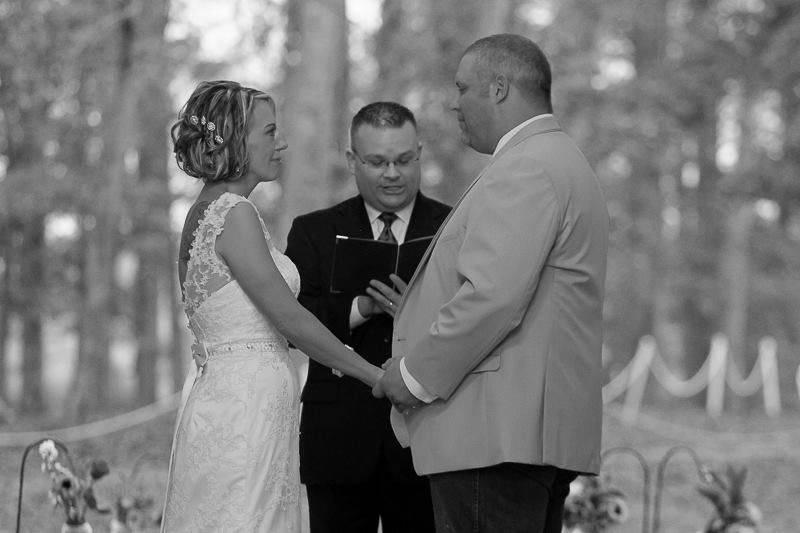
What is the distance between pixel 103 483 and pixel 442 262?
6.38 meters

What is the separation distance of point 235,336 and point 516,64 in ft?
3.97

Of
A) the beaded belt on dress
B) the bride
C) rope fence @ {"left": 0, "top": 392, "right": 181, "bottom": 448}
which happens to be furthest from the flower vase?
rope fence @ {"left": 0, "top": 392, "right": 181, "bottom": 448}

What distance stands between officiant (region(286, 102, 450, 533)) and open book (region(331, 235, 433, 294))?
0.17 ft

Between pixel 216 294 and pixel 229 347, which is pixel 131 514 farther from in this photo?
pixel 216 294

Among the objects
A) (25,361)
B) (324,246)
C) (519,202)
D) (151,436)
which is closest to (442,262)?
(519,202)

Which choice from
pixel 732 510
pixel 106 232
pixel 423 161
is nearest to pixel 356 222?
pixel 732 510

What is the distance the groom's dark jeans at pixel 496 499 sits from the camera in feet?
10.3

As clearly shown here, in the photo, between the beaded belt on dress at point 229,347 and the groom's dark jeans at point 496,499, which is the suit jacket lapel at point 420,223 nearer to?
the beaded belt on dress at point 229,347

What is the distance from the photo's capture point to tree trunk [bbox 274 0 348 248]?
28.9 ft

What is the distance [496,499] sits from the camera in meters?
3.15

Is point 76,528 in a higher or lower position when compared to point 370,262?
lower

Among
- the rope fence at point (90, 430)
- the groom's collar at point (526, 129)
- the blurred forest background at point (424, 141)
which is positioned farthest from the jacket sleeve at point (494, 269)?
the rope fence at point (90, 430)

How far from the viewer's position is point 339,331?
4.06 meters

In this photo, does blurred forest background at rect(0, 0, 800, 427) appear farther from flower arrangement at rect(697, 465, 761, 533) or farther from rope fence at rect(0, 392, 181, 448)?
flower arrangement at rect(697, 465, 761, 533)
